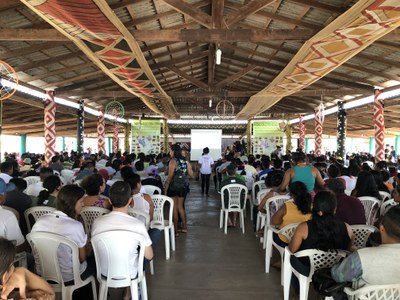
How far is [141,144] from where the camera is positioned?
15266 mm

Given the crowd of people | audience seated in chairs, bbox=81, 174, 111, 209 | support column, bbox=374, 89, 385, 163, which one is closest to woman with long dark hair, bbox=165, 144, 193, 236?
the crowd of people

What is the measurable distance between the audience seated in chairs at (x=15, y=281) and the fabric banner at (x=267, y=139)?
13917 mm

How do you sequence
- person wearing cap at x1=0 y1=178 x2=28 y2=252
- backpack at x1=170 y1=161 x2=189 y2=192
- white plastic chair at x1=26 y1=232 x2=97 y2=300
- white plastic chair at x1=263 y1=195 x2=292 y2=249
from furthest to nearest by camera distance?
backpack at x1=170 y1=161 x2=189 y2=192
white plastic chair at x1=263 y1=195 x2=292 y2=249
person wearing cap at x1=0 y1=178 x2=28 y2=252
white plastic chair at x1=26 y1=232 x2=97 y2=300

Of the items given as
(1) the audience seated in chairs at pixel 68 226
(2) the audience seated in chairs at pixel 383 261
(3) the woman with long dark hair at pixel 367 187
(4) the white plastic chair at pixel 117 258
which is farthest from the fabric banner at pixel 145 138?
(2) the audience seated in chairs at pixel 383 261

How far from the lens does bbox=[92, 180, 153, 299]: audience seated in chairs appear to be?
8.63ft

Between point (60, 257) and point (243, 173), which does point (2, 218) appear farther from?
Result: point (243, 173)

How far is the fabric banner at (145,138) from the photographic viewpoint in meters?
15.2

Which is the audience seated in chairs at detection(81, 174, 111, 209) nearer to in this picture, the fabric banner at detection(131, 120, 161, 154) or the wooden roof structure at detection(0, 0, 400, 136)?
the wooden roof structure at detection(0, 0, 400, 136)

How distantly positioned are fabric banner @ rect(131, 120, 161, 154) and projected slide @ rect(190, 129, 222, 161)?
5.29 feet

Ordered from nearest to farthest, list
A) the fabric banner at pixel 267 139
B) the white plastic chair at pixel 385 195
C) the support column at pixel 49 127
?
the white plastic chair at pixel 385 195, the support column at pixel 49 127, the fabric banner at pixel 267 139

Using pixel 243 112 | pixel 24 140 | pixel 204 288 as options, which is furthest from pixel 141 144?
pixel 204 288

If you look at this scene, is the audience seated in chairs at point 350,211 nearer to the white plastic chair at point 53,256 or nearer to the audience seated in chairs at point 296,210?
the audience seated in chairs at point 296,210

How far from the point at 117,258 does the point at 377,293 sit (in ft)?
5.87

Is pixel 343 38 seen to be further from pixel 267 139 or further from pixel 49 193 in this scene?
pixel 267 139
